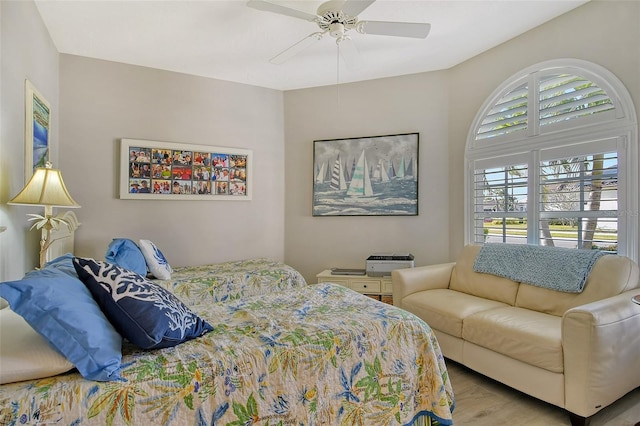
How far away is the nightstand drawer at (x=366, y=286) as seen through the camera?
347cm

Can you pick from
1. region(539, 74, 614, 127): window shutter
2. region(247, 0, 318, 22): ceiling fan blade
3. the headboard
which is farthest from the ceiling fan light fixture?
the headboard

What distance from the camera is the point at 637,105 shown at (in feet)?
7.35

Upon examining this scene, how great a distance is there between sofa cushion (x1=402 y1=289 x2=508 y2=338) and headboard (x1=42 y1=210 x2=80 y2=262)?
2701 millimetres

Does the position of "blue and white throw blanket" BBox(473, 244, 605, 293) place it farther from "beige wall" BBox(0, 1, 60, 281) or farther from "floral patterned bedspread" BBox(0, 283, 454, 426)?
"beige wall" BBox(0, 1, 60, 281)

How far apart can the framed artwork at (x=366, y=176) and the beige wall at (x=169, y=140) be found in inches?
22.7

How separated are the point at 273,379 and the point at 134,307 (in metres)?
0.58

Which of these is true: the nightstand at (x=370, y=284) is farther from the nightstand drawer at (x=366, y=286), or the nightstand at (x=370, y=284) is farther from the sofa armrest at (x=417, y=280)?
the sofa armrest at (x=417, y=280)

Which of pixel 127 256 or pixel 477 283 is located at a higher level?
pixel 127 256

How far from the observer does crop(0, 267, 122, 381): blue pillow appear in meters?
1.04

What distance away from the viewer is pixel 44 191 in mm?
1887

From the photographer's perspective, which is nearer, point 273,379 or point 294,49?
point 273,379

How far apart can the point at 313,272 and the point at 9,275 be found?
2.85 meters

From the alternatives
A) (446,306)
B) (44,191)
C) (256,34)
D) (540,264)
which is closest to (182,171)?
(256,34)

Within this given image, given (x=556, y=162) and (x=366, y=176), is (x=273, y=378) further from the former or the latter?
(x=366, y=176)
